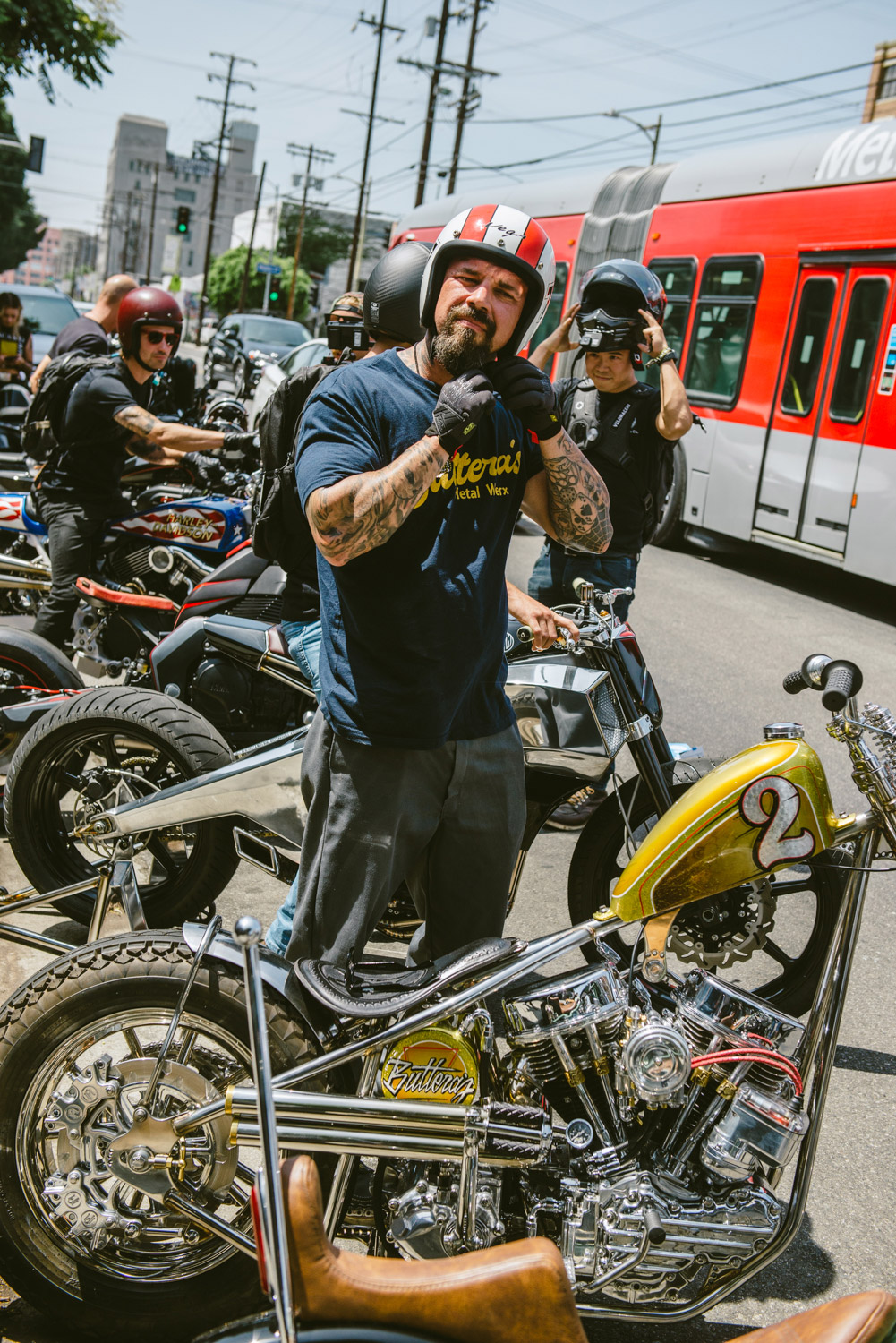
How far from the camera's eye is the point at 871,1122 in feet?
10.4

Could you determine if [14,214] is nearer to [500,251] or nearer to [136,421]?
[136,421]

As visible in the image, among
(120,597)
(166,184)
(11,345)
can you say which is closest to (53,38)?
(11,345)

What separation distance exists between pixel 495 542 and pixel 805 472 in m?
8.56

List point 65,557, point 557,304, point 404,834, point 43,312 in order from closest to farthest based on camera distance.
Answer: point 404,834, point 65,557, point 557,304, point 43,312

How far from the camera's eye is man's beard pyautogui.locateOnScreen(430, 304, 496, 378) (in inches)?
87.8

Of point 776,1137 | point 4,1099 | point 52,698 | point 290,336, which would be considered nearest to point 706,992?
point 776,1137

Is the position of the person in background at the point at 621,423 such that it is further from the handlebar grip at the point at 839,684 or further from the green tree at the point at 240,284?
the green tree at the point at 240,284

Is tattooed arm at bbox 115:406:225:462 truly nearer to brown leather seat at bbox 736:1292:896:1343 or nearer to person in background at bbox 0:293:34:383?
brown leather seat at bbox 736:1292:896:1343

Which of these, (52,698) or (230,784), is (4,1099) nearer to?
(230,784)

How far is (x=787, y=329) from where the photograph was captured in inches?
422

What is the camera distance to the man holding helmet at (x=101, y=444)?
518 centimetres

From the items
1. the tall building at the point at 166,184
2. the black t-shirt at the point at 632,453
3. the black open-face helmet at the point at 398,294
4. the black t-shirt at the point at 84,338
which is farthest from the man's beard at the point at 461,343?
the tall building at the point at 166,184

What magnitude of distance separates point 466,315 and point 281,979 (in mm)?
1300

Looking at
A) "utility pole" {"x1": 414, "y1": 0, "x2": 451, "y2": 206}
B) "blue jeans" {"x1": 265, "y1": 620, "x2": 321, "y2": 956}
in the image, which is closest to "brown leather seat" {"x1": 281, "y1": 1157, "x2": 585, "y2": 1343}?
Result: "blue jeans" {"x1": 265, "y1": 620, "x2": 321, "y2": 956}
